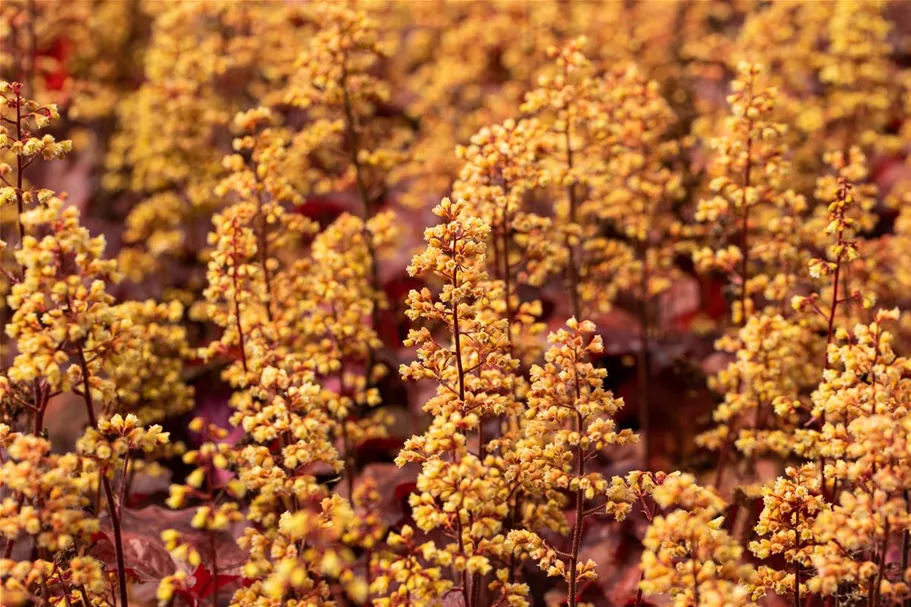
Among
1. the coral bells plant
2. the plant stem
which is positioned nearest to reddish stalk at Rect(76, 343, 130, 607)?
the coral bells plant

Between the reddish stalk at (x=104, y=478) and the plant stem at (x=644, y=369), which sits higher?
the plant stem at (x=644, y=369)

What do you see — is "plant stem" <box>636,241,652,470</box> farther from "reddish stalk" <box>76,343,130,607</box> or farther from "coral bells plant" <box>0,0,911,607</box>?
"reddish stalk" <box>76,343,130,607</box>

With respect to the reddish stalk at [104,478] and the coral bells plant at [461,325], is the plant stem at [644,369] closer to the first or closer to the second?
the coral bells plant at [461,325]

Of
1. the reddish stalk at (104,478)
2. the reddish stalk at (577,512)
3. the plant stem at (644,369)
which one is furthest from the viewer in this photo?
the plant stem at (644,369)

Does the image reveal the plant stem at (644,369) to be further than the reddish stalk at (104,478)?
Yes

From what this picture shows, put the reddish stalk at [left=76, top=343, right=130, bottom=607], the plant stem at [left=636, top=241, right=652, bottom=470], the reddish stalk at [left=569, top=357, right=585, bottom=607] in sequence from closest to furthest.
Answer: the reddish stalk at [left=76, top=343, right=130, bottom=607], the reddish stalk at [left=569, top=357, right=585, bottom=607], the plant stem at [left=636, top=241, right=652, bottom=470]

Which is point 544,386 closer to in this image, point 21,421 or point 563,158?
point 563,158

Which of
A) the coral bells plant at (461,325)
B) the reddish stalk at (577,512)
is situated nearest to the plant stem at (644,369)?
the coral bells plant at (461,325)

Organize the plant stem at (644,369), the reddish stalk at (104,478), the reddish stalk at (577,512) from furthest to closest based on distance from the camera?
the plant stem at (644,369), the reddish stalk at (577,512), the reddish stalk at (104,478)

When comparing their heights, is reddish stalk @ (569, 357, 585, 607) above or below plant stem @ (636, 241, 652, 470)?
below
